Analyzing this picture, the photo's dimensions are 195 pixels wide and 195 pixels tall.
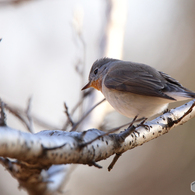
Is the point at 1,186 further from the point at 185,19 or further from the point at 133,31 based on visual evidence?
the point at 185,19

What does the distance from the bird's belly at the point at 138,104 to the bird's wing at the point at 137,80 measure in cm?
6

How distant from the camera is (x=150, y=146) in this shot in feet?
16.5

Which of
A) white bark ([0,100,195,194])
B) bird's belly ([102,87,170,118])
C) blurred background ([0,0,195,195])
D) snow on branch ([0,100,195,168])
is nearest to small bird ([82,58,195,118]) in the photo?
bird's belly ([102,87,170,118])

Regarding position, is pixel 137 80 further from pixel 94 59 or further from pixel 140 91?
pixel 94 59

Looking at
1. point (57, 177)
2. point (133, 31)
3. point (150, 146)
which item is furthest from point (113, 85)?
point (133, 31)

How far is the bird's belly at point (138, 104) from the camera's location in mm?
2159

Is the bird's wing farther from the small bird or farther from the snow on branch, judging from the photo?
the snow on branch

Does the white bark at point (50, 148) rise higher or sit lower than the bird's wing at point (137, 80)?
lower

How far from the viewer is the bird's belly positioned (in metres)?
2.16

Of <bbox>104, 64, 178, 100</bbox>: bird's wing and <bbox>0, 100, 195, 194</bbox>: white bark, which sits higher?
<bbox>104, 64, 178, 100</bbox>: bird's wing

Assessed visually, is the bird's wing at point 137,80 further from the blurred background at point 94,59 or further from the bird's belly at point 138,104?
the blurred background at point 94,59

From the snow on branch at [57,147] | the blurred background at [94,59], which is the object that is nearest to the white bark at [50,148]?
the snow on branch at [57,147]

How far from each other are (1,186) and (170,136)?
3483 millimetres

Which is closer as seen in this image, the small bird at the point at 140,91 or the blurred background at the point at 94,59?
the small bird at the point at 140,91
